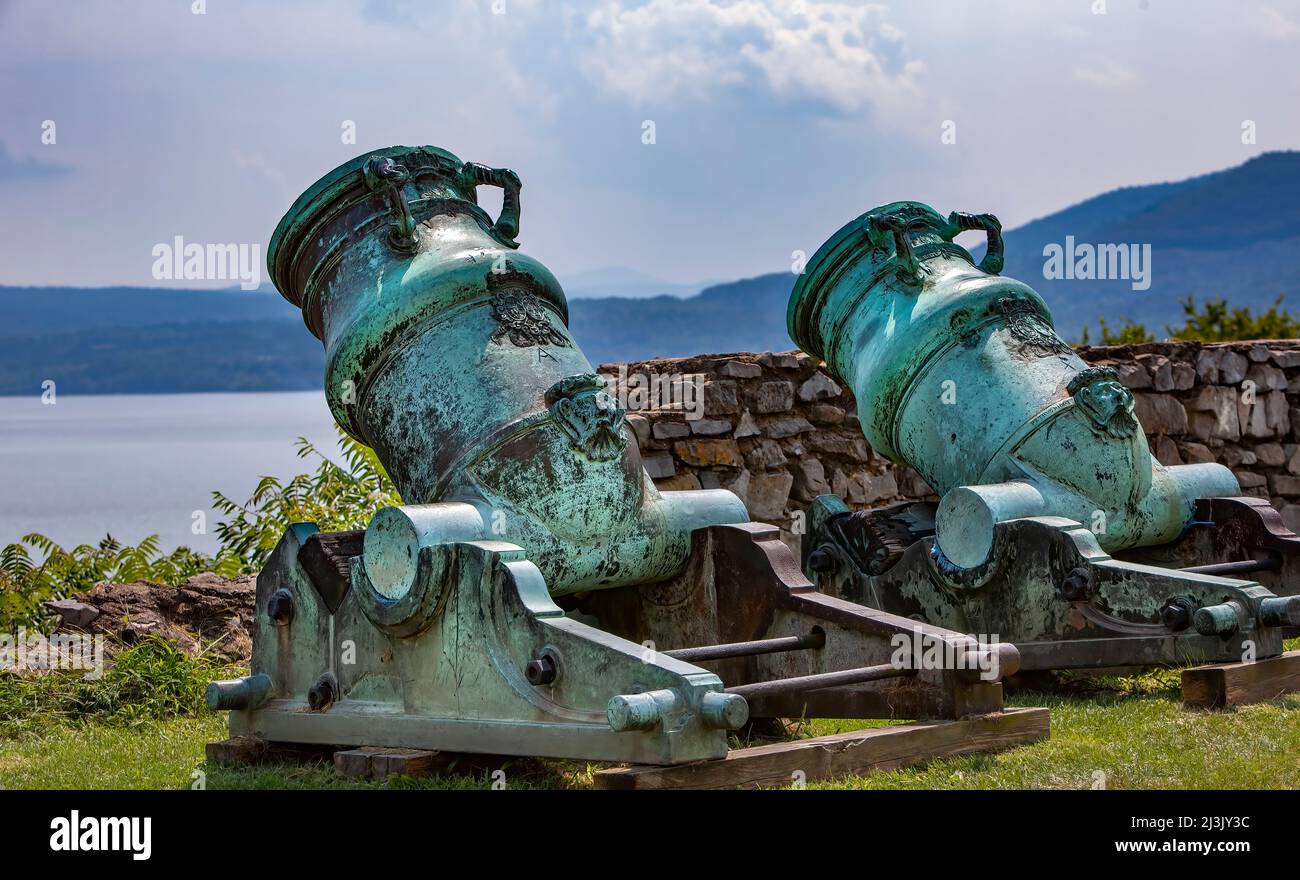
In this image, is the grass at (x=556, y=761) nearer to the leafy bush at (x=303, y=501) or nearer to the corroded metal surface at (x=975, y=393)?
the corroded metal surface at (x=975, y=393)

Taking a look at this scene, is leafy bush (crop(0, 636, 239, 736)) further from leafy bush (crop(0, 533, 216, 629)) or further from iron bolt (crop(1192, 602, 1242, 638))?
iron bolt (crop(1192, 602, 1242, 638))

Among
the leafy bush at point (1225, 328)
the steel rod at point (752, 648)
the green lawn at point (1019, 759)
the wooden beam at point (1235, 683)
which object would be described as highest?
the leafy bush at point (1225, 328)

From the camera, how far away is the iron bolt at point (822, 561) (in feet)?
22.4

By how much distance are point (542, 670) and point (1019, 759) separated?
1.50 metres

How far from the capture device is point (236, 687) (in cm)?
523

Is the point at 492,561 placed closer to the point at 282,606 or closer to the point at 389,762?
the point at 389,762

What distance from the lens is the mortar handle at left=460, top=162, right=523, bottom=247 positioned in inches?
228

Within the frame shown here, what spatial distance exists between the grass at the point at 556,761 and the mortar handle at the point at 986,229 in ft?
5.76

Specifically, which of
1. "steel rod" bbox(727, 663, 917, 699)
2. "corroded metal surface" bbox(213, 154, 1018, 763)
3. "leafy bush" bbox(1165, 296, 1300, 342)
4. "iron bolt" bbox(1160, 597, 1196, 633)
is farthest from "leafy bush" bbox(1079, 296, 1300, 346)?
"steel rod" bbox(727, 663, 917, 699)

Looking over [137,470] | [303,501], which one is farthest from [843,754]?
[137,470]

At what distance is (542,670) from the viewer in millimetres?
4438

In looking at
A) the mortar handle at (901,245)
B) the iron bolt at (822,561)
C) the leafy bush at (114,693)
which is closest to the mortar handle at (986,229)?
the mortar handle at (901,245)
